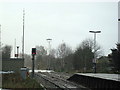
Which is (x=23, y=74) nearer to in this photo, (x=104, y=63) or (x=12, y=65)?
(x=12, y=65)

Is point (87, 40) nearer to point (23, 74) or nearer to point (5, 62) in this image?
point (5, 62)

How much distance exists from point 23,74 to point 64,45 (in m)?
68.7

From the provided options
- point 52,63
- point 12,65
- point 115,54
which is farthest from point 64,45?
point 12,65

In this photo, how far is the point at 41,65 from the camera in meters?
114

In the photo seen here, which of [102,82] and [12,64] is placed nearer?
[102,82]

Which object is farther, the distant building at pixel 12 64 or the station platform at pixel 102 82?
the distant building at pixel 12 64

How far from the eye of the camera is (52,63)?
10238cm

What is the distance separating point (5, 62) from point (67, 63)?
49010 millimetres

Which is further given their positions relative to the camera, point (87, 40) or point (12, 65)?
point (87, 40)

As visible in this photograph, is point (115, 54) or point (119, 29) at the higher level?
point (119, 29)

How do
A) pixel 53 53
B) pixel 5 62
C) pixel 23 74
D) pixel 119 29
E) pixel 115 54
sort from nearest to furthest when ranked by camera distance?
pixel 23 74, pixel 5 62, pixel 119 29, pixel 115 54, pixel 53 53

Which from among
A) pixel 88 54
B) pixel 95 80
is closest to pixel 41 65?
pixel 88 54

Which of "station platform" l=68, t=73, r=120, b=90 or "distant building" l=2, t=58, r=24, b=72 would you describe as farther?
"distant building" l=2, t=58, r=24, b=72

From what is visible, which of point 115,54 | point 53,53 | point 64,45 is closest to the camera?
point 115,54
